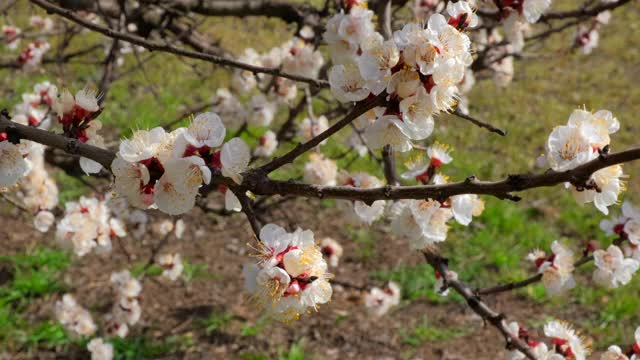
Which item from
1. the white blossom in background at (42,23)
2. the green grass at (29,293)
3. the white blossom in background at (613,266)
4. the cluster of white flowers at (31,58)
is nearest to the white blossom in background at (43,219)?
the green grass at (29,293)

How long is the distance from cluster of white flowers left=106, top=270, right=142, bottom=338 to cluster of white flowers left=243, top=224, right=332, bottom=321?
7.95 feet


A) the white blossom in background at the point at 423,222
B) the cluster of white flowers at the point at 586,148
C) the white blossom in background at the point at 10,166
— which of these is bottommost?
the white blossom in background at the point at 423,222

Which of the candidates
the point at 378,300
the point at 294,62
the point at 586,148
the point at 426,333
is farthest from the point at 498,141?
the point at 586,148

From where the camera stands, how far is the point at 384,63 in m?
1.19

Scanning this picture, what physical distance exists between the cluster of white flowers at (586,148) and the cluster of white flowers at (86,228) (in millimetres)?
2377

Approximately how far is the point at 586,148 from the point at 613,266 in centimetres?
128

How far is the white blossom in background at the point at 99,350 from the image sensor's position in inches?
128

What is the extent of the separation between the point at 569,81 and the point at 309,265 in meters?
7.76

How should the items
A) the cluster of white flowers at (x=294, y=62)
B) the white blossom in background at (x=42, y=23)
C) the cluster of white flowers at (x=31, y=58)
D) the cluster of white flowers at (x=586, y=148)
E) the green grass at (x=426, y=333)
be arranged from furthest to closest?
the white blossom in background at (x=42, y=23) < the cluster of white flowers at (x=31, y=58) < the green grass at (x=426, y=333) < the cluster of white flowers at (x=294, y=62) < the cluster of white flowers at (x=586, y=148)

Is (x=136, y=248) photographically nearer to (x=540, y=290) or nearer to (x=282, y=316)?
(x=540, y=290)

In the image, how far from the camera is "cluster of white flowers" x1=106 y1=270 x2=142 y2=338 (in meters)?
3.45

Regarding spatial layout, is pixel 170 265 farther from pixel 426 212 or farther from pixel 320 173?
pixel 426 212

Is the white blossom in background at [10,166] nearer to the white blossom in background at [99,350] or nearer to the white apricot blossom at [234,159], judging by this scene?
the white apricot blossom at [234,159]

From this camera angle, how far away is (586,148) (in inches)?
50.1
